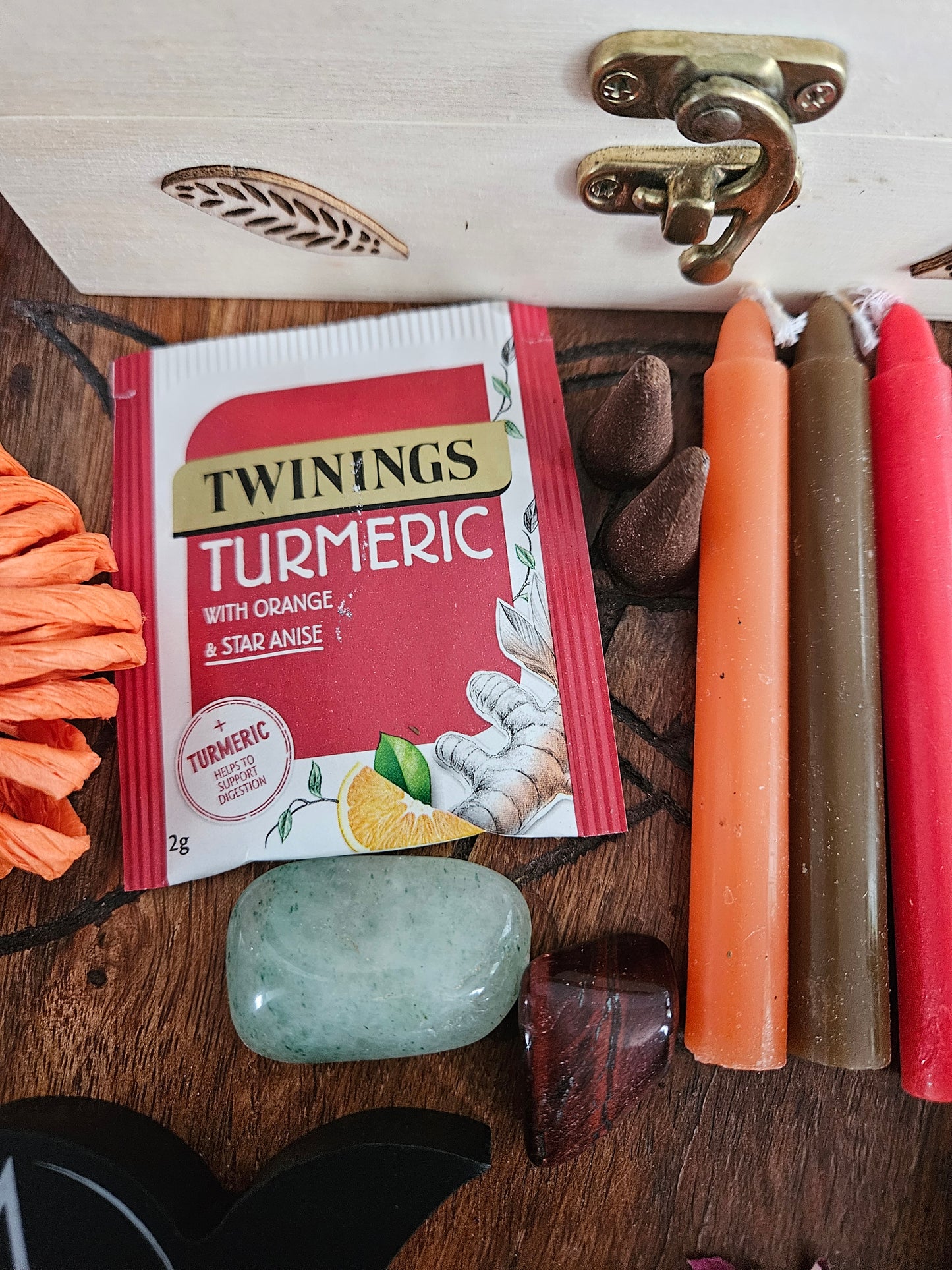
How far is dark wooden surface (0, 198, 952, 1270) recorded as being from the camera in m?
0.50

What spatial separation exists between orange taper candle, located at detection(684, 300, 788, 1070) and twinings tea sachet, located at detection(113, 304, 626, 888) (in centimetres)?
7

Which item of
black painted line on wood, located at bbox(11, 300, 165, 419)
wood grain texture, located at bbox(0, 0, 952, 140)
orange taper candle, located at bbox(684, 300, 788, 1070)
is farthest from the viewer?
black painted line on wood, located at bbox(11, 300, 165, 419)

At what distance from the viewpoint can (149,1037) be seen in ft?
1.69

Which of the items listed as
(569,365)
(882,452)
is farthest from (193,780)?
(882,452)

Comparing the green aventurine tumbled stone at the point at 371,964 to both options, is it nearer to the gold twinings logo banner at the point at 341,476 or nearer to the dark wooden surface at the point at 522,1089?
the dark wooden surface at the point at 522,1089

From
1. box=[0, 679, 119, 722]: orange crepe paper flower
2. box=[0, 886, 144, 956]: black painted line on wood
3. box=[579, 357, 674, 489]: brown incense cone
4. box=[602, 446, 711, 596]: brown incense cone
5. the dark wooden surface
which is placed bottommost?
the dark wooden surface

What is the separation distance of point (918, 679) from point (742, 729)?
0.11 meters

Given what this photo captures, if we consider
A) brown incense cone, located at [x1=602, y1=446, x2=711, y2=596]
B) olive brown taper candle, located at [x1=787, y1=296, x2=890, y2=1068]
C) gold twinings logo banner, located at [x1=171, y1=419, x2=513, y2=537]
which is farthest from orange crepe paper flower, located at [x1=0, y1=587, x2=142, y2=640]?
olive brown taper candle, located at [x1=787, y1=296, x2=890, y2=1068]

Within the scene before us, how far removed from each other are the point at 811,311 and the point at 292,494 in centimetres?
37

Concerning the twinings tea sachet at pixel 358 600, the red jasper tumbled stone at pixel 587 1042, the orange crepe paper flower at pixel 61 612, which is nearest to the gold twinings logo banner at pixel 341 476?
the twinings tea sachet at pixel 358 600

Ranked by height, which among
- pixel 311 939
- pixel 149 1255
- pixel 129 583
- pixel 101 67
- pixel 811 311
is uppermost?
pixel 101 67

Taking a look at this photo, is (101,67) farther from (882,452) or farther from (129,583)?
(882,452)

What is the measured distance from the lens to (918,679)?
1.58 feet

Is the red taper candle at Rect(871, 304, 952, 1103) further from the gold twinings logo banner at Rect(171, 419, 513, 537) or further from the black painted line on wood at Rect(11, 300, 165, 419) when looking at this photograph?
the black painted line on wood at Rect(11, 300, 165, 419)
